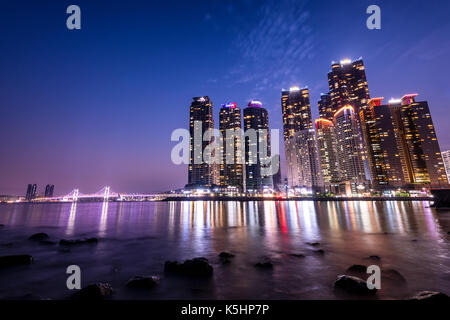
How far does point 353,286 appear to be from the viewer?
7.17 meters

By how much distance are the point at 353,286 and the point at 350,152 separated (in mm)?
212725

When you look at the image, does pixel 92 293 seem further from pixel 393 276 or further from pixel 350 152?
pixel 350 152

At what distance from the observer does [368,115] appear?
193 m

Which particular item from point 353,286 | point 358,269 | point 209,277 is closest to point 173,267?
point 209,277

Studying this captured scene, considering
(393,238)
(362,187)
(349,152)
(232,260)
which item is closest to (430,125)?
(349,152)

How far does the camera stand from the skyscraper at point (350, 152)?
6878 inches

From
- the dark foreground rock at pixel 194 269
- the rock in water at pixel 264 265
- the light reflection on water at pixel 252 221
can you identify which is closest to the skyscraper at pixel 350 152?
the light reflection on water at pixel 252 221

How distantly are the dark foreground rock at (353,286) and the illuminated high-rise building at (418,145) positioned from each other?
8396 inches

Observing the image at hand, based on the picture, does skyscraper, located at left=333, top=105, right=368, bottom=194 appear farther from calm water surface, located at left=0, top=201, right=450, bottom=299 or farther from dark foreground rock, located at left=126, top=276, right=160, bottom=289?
dark foreground rock, located at left=126, top=276, right=160, bottom=289

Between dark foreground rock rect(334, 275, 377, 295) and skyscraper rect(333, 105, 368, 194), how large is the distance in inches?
7749

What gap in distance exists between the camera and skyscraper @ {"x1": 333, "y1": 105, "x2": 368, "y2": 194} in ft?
573

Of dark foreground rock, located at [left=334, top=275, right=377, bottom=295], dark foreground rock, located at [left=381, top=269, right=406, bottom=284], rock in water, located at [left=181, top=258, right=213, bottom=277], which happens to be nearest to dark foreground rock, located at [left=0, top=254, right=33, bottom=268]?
rock in water, located at [left=181, top=258, right=213, bottom=277]
